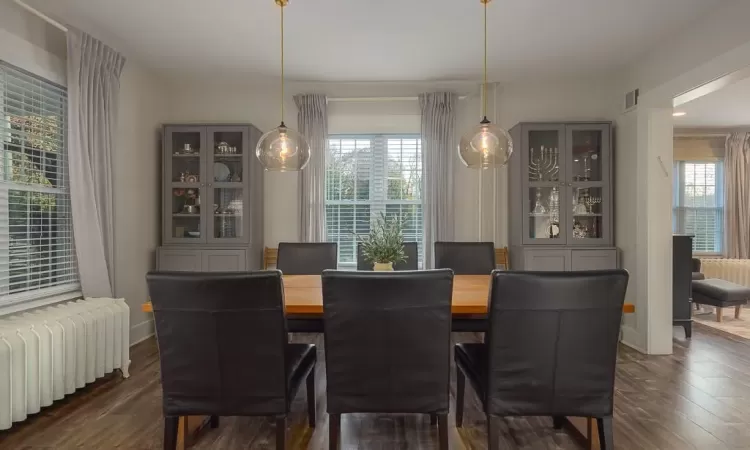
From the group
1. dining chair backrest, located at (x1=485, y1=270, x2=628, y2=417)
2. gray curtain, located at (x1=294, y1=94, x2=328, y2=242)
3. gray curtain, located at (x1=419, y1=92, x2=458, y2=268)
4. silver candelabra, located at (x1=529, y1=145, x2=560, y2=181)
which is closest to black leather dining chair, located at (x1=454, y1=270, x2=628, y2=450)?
dining chair backrest, located at (x1=485, y1=270, x2=628, y2=417)

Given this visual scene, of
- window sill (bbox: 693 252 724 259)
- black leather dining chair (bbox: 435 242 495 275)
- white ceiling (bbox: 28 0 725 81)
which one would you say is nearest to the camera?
white ceiling (bbox: 28 0 725 81)

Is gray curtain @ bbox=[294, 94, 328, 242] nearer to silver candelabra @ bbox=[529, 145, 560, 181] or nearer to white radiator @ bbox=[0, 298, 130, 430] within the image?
white radiator @ bbox=[0, 298, 130, 430]

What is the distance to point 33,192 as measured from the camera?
115 inches

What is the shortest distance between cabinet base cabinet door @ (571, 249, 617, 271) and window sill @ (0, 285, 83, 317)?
13.2 ft

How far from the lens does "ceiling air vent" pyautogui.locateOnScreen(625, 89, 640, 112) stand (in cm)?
389

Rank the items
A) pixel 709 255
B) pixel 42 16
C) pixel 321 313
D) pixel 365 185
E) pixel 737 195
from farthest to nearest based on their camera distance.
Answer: pixel 709 255 → pixel 737 195 → pixel 365 185 → pixel 42 16 → pixel 321 313

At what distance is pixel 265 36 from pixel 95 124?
1405 millimetres

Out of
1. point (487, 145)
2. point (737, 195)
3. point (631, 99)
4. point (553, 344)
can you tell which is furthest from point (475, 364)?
point (737, 195)

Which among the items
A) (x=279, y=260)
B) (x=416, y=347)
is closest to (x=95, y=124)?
(x=279, y=260)

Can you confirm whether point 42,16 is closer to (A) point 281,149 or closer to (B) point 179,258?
(A) point 281,149

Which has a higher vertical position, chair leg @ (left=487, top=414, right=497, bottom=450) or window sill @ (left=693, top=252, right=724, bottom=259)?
window sill @ (left=693, top=252, right=724, bottom=259)

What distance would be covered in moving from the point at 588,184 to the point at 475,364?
2.73 meters

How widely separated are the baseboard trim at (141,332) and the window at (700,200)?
22.4 feet

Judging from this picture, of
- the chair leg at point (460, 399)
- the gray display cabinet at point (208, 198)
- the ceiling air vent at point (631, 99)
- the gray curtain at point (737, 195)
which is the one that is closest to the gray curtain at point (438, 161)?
the ceiling air vent at point (631, 99)
